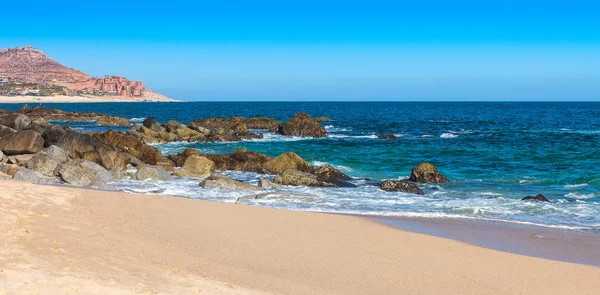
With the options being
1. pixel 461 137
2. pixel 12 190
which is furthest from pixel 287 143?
pixel 12 190

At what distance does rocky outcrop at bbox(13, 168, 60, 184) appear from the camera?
15899 mm

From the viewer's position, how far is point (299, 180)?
18.9 m

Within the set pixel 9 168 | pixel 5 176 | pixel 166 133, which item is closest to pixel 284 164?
pixel 9 168

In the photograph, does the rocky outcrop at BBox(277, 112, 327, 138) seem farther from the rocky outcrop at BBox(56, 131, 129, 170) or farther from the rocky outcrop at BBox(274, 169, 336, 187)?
the rocky outcrop at BBox(274, 169, 336, 187)

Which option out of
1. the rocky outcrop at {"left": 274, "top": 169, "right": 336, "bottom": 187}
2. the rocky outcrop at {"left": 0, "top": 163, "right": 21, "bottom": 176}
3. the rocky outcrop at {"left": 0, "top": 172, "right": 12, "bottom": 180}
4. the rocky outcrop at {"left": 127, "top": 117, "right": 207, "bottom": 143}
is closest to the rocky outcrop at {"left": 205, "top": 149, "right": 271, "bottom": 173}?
the rocky outcrop at {"left": 274, "top": 169, "right": 336, "bottom": 187}

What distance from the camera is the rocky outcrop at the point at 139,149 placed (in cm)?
2309

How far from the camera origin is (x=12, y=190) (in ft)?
40.2

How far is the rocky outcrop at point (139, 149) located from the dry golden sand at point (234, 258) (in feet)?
35.7

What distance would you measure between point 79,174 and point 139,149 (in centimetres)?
777

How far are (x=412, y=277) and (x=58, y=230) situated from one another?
5.36 metres

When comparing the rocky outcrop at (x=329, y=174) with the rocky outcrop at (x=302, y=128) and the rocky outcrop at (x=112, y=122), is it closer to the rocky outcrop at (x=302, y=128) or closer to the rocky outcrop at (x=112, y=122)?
the rocky outcrop at (x=302, y=128)

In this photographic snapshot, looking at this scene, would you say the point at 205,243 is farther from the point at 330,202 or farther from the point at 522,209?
the point at 522,209

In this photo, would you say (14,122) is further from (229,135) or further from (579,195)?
(579,195)

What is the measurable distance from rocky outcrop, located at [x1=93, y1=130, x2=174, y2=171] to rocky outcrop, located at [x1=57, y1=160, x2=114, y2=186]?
3932mm
